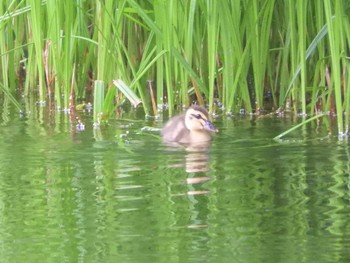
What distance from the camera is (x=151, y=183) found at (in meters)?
6.23

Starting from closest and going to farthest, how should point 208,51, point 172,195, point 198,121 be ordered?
point 172,195 < point 198,121 < point 208,51

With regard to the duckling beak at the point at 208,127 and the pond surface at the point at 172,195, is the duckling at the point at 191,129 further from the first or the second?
the pond surface at the point at 172,195

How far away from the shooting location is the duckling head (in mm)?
7887

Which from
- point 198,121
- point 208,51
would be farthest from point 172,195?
point 208,51

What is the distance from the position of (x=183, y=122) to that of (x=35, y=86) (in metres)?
2.98

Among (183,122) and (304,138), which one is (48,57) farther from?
(304,138)

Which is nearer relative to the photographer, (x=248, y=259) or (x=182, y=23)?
(x=248, y=259)

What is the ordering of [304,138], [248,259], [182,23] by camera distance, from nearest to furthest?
[248,259]
[304,138]
[182,23]

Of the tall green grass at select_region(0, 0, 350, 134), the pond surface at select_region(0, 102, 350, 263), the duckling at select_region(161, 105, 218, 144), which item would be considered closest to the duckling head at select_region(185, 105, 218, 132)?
the duckling at select_region(161, 105, 218, 144)

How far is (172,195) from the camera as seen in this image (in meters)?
5.93

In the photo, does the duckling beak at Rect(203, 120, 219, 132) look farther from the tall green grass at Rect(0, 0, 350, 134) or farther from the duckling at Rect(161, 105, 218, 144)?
the tall green grass at Rect(0, 0, 350, 134)

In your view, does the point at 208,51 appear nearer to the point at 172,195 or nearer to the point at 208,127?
the point at 208,127

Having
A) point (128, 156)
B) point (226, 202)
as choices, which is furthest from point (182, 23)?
point (226, 202)

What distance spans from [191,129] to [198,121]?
0.25 feet
